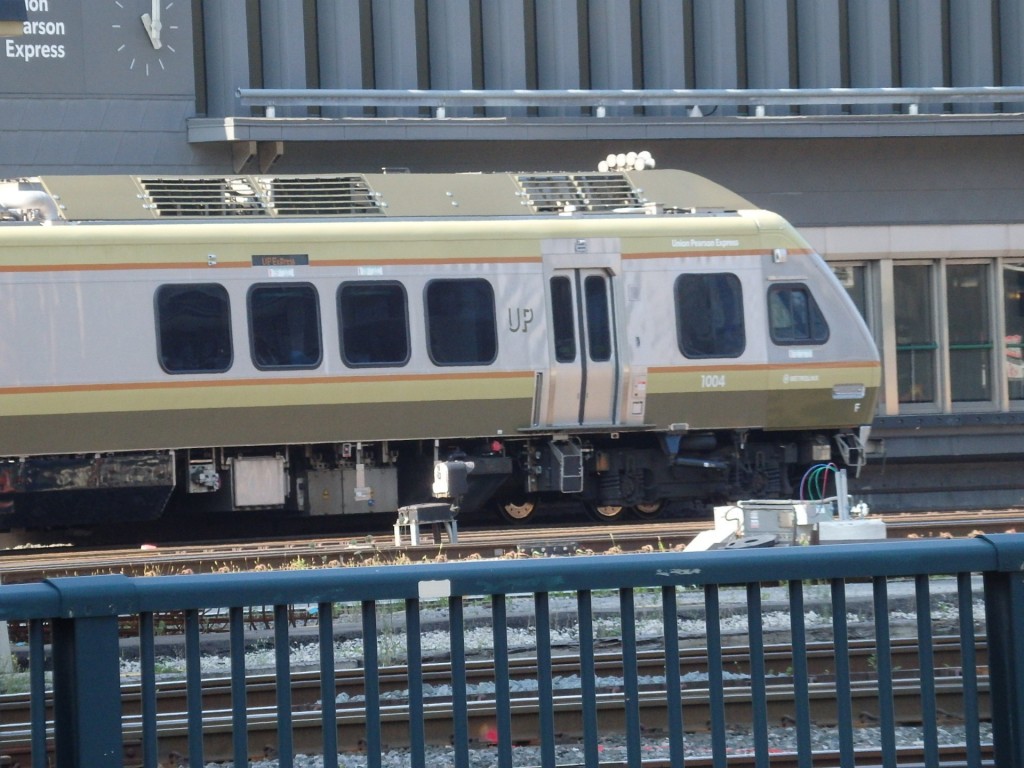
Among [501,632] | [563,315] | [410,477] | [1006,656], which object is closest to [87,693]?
[501,632]

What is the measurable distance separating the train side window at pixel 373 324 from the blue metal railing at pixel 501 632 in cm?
1053

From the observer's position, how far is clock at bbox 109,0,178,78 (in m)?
20.0

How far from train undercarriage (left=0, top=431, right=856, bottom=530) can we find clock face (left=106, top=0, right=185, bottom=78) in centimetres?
681

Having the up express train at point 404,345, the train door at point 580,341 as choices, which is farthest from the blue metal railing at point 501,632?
the train door at point 580,341

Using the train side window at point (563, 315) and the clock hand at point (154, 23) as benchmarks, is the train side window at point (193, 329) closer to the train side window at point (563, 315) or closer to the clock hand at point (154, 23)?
the train side window at point (563, 315)

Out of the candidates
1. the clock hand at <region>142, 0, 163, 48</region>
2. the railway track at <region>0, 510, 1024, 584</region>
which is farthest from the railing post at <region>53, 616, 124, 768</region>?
the clock hand at <region>142, 0, 163, 48</region>

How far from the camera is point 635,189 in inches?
636

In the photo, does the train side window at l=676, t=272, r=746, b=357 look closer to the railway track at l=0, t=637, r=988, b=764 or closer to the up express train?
the up express train

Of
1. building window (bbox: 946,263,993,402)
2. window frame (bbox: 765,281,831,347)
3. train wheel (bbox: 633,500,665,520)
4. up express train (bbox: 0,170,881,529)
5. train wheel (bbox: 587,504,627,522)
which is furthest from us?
building window (bbox: 946,263,993,402)

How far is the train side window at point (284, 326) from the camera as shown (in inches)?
567

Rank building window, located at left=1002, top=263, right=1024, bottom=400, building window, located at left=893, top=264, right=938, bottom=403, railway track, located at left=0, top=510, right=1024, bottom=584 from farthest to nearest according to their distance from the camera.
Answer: building window, located at left=1002, top=263, right=1024, bottom=400
building window, located at left=893, top=264, right=938, bottom=403
railway track, located at left=0, top=510, right=1024, bottom=584

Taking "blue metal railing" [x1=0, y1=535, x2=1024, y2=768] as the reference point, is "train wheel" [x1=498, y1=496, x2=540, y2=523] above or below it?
below

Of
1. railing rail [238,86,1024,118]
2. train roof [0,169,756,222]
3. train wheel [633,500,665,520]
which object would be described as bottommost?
train wheel [633,500,665,520]

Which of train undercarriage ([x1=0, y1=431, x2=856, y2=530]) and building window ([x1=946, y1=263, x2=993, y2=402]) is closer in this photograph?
train undercarriage ([x1=0, y1=431, x2=856, y2=530])
